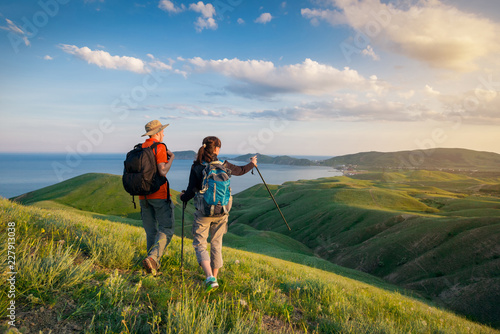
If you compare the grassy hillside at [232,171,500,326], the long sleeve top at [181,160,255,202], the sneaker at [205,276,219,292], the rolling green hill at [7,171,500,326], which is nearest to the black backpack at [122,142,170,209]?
the long sleeve top at [181,160,255,202]

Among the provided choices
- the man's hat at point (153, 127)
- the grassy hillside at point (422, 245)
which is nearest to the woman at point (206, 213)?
the man's hat at point (153, 127)

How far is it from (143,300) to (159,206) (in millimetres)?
2631

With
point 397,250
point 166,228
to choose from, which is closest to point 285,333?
point 166,228

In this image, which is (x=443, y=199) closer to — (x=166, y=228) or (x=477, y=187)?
(x=477, y=187)

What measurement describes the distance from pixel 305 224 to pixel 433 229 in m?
33.6

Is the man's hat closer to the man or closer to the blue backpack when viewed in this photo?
the man

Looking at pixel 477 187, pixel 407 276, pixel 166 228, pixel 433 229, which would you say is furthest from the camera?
pixel 477 187

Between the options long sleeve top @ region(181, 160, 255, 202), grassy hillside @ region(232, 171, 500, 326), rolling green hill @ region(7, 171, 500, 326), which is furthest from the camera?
rolling green hill @ region(7, 171, 500, 326)

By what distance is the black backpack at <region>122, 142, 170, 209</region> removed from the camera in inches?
232

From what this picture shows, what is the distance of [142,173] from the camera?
589 centimetres

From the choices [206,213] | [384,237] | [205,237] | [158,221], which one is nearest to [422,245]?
[384,237]

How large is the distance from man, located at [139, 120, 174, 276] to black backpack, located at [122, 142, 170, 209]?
16 centimetres

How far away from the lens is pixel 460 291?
29.6m

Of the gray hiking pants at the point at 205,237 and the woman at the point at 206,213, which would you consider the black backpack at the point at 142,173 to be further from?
the gray hiking pants at the point at 205,237
